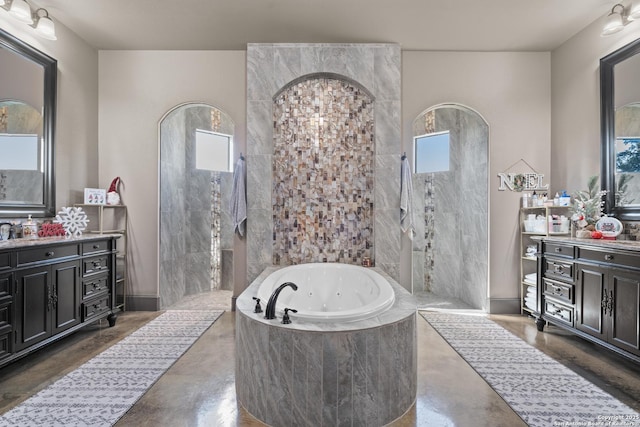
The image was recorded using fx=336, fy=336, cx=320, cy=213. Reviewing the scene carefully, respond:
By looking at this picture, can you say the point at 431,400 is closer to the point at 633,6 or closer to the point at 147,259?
the point at 147,259

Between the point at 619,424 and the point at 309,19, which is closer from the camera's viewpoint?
the point at 619,424

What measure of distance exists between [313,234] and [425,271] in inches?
83.3

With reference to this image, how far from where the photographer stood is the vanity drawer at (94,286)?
2946 millimetres

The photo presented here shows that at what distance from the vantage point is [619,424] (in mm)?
1790

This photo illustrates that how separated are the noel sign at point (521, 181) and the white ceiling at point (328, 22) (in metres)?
1.42

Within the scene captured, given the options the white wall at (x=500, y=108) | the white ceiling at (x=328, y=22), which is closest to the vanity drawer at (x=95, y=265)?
the white ceiling at (x=328, y=22)

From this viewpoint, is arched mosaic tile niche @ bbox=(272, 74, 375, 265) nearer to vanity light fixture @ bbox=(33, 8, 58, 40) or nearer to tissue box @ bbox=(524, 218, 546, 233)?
tissue box @ bbox=(524, 218, 546, 233)

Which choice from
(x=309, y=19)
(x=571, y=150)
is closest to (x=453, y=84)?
(x=571, y=150)

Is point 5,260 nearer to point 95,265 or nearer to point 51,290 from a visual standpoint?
point 51,290

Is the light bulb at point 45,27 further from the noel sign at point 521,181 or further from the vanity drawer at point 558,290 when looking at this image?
the vanity drawer at point 558,290

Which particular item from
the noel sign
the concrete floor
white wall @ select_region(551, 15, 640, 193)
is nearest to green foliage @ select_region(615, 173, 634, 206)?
white wall @ select_region(551, 15, 640, 193)

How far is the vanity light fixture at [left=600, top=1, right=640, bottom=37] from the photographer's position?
2.71m

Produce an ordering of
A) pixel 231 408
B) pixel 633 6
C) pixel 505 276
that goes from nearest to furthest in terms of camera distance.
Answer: pixel 231 408
pixel 633 6
pixel 505 276

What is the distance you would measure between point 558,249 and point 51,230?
4.47 m
